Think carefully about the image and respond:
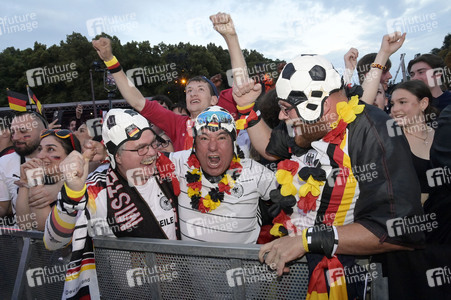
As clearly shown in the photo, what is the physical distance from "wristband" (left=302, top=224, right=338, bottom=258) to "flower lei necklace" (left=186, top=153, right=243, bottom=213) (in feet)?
3.75

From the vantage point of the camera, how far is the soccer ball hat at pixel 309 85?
2.15 meters

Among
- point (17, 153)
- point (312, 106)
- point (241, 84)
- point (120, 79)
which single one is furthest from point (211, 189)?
point (17, 153)

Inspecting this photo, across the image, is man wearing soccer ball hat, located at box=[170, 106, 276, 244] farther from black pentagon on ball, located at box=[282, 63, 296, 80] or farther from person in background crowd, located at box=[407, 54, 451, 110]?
person in background crowd, located at box=[407, 54, 451, 110]

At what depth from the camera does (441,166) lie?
7.70 feet

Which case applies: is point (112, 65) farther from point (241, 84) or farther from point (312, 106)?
point (312, 106)

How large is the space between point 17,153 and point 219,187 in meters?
3.21

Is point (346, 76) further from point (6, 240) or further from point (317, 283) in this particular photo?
point (6, 240)

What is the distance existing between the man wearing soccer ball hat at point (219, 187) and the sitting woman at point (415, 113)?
5.25 ft

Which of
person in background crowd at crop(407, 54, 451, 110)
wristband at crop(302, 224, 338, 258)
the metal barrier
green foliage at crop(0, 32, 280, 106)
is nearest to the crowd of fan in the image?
wristband at crop(302, 224, 338, 258)

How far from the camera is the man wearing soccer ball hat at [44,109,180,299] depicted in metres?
2.52

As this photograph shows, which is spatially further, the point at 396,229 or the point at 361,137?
the point at 361,137

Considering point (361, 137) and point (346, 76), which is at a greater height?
Result: point (346, 76)

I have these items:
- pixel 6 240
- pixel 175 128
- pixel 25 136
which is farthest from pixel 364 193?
pixel 25 136

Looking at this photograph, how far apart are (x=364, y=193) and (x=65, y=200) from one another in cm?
204
